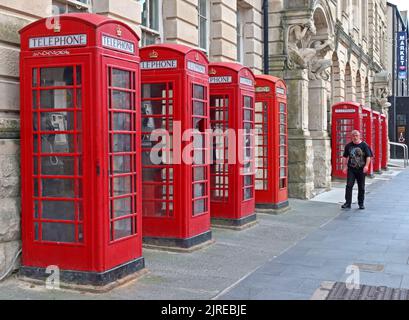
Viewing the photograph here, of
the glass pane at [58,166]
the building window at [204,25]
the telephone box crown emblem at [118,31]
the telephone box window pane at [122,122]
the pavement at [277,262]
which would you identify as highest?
the building window at [204,25]

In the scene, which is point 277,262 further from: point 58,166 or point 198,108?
point 58,166

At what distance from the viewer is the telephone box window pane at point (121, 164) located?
634cm

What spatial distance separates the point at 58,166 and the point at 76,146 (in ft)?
1.08

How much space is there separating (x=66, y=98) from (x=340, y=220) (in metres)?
6.95

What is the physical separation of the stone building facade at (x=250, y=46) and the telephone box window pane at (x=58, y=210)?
0.44 metres

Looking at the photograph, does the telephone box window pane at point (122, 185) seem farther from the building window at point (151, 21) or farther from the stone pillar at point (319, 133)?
the stone pillar at point (319, 133)

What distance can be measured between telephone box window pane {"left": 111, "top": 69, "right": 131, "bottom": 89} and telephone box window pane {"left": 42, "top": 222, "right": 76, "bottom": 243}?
1.57 metres

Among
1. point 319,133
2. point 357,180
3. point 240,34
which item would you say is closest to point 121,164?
point 357,180

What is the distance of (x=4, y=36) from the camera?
6.33m

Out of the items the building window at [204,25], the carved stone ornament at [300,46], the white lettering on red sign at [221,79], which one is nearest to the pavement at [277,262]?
the white lettering on red sign at [221,79]

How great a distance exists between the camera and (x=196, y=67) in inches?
320

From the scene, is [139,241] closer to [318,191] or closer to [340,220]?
[340,220]

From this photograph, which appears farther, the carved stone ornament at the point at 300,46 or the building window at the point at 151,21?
the carved stone ornament at the point at 300,46

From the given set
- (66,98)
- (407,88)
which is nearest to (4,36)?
(66,98)
